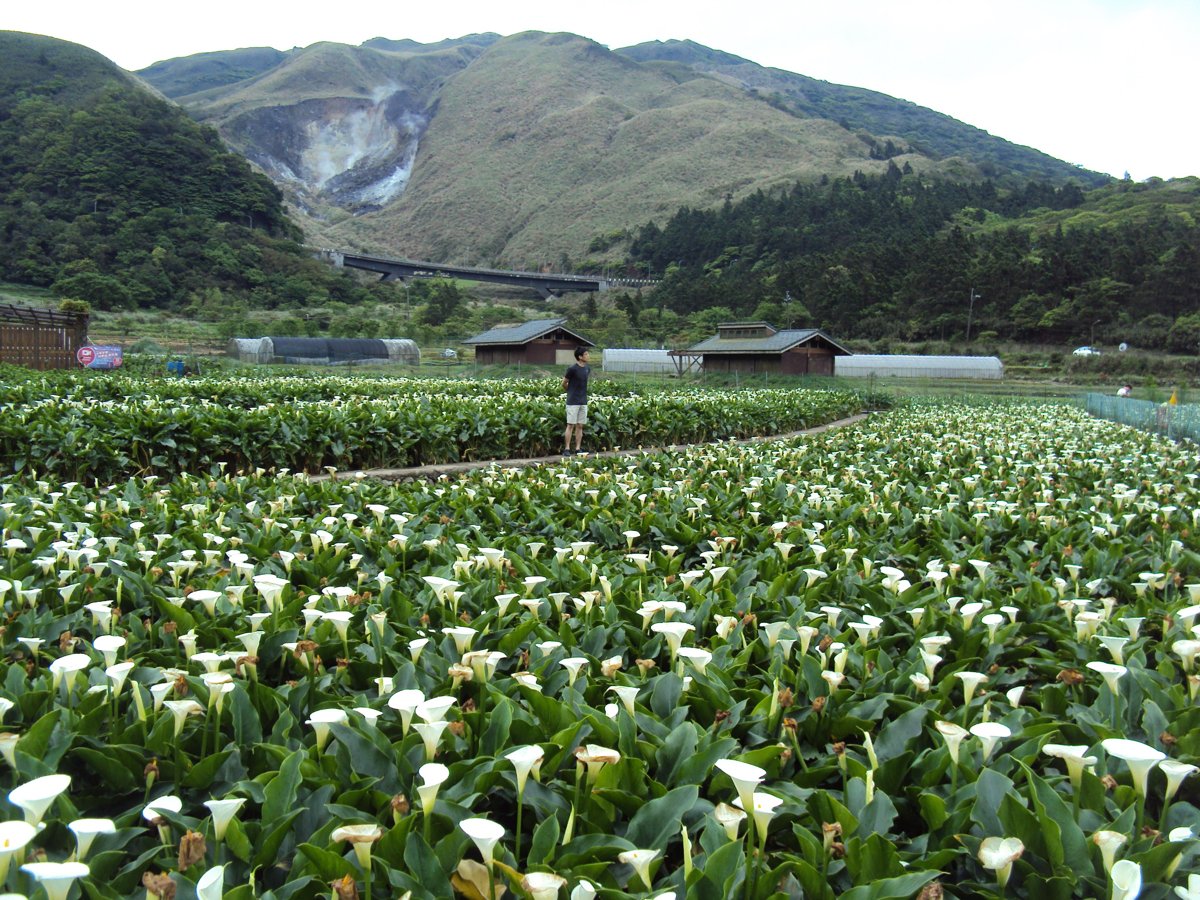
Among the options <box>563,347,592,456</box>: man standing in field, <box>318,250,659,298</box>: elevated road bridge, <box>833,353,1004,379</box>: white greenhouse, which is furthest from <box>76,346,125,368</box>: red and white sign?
<box>318,250,659,298</box>: elevated road bridge

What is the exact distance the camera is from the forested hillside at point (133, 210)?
64.7 m

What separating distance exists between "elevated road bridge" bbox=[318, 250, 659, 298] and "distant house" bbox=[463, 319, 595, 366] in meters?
60.3

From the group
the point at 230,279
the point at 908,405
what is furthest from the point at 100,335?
the point at 908,405

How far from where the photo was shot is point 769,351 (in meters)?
38.2

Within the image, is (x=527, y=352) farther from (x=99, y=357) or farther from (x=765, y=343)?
(x=99, y=357)

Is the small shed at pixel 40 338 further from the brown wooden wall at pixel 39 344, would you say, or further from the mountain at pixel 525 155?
the mountain at pixel 525 155

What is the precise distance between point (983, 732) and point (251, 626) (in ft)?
7.84

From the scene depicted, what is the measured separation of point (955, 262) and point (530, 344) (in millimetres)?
38336

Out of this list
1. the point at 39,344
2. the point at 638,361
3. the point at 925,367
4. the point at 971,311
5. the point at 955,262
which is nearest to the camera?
the point at 39,344

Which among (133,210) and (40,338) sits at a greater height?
(133,210)

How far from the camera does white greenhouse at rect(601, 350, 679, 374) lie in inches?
1933

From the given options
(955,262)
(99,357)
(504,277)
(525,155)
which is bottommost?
(99,357)

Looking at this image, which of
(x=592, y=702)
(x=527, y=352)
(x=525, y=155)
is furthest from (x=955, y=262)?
(x=525, y=155)

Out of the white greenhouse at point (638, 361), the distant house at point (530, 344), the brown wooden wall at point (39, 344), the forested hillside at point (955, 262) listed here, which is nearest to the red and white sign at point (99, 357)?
the brown wooden wall at point (39, 344)
